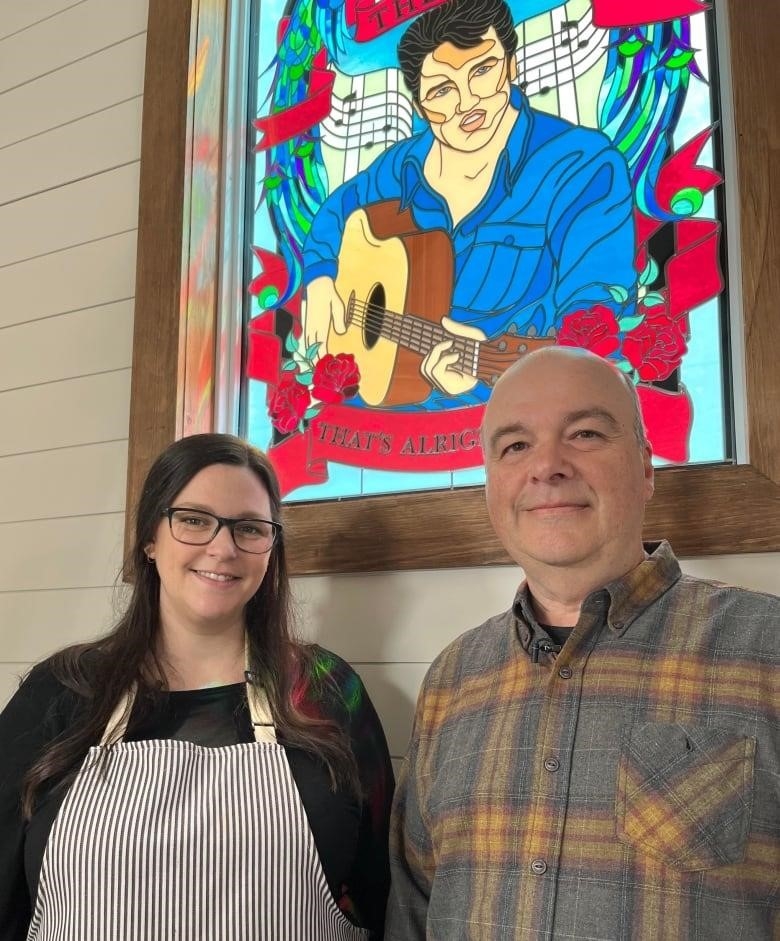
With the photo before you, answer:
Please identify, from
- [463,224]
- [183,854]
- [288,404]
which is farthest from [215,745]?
[463,224]

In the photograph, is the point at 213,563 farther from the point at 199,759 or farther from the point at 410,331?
the point at 410,331

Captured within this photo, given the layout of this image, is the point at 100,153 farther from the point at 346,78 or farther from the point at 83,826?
the point at 83,826

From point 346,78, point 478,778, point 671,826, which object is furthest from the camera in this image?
point 346,78

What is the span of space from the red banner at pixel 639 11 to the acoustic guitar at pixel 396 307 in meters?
0.47

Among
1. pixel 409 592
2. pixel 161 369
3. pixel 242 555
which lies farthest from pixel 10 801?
pixel 161 369

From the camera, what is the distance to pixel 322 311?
197 cm

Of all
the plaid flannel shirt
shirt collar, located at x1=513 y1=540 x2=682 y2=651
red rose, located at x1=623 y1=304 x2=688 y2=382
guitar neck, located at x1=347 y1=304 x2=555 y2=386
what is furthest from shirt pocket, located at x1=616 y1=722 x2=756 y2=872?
guitar neck, located at x1=347 y1=304 x2=555 y2=386

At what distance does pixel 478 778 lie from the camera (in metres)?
1.22

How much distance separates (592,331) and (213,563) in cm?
74

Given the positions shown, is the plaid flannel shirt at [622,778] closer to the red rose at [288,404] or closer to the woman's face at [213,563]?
the woman's face at [213,563]

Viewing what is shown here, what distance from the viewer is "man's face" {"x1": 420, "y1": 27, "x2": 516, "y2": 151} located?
1.82m

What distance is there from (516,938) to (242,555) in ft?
2.30

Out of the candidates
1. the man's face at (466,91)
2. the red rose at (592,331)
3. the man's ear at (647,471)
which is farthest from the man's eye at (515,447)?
the man's face at (466,91)

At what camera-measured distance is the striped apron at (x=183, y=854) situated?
1319mm
